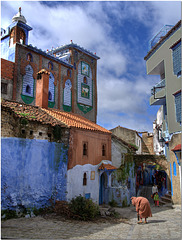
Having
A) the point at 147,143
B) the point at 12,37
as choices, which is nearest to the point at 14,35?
the point at 12,37

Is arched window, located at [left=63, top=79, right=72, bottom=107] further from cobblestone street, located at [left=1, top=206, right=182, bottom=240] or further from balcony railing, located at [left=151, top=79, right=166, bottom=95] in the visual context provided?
cobblestone street, located at [left=1, top=206, right=182, bottom=240]

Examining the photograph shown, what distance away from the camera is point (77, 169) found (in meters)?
14.1

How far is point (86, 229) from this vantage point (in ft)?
32.2

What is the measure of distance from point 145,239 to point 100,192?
810 centimetres

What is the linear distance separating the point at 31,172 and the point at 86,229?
4004 mm

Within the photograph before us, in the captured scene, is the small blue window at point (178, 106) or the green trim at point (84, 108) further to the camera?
the green trim at point (84, 108)

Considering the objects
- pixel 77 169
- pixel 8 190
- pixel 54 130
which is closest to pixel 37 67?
pixel 54 130

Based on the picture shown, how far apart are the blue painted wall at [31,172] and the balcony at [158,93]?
27.8 feet

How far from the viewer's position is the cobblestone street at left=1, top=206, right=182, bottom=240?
8.71 m

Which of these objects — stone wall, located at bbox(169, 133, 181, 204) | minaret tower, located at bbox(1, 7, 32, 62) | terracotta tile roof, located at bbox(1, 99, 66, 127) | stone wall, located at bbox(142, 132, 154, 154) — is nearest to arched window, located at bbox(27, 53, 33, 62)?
minaret tower, located at bbox(1, 7, 32, 62)

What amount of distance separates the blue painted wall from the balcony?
8480mm

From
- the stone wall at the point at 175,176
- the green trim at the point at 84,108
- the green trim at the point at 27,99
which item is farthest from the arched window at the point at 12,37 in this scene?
the stone wall at the point at 175,176

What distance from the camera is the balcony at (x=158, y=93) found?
17094 mm

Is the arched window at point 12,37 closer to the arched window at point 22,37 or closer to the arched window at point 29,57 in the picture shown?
the arched window at point 22,37
